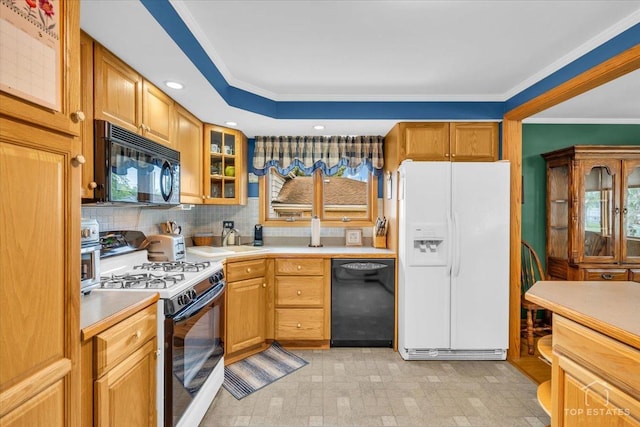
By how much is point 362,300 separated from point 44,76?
2.69 meters

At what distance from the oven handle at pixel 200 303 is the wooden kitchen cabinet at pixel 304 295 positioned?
0.77 m

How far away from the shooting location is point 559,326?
1.45 metres

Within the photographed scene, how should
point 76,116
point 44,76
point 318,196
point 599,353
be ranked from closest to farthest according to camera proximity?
point 44,76 → point 76,116 → point 599,353 → point 318,196

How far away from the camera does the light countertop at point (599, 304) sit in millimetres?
1144

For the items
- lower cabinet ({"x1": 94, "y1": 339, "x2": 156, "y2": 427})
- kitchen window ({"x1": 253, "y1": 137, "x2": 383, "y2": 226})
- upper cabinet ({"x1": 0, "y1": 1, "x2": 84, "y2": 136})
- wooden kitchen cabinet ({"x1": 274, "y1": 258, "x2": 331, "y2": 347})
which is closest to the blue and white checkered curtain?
kitchen window ({"x1": 253, "y1": 137, "x2": 383, "y2": 226})

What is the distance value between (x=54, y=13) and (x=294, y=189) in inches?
111

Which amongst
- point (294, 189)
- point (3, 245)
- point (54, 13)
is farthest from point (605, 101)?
point (3, 245)

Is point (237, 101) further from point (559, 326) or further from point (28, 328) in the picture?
point (559, 326)

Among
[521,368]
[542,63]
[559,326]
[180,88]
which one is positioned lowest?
[521,368]

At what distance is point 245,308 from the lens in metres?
2.80

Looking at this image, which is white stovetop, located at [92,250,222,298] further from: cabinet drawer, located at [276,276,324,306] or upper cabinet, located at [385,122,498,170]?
upper cabinet, located at [385,122,498,170]

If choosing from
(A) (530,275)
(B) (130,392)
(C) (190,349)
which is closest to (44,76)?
(B) (130,392)

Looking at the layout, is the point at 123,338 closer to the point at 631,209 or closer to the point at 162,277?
the point at 162,277

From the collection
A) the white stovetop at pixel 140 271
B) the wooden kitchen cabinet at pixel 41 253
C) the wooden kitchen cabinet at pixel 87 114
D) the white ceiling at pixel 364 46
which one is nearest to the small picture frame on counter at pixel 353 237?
the white ceiling at pixel 364 46
